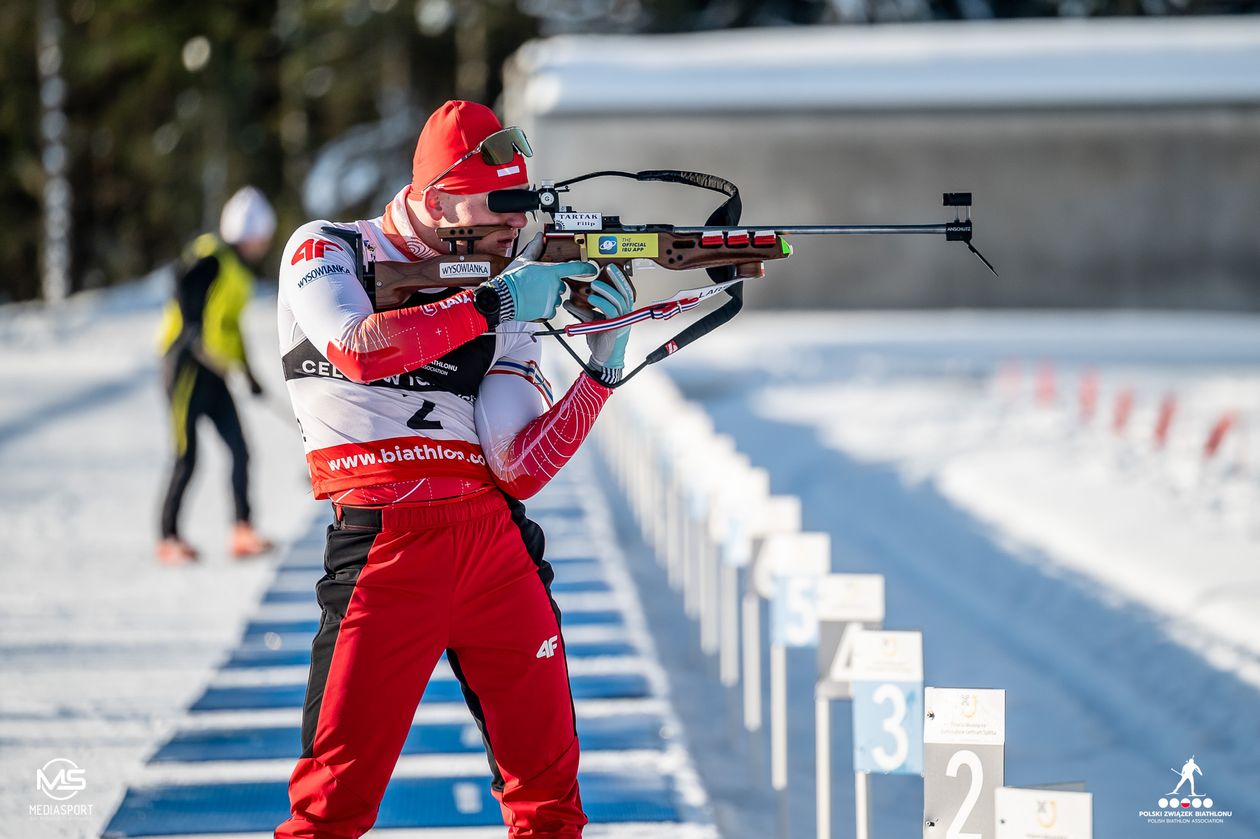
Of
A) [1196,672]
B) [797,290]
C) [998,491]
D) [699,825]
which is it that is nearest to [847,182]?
[797,290]

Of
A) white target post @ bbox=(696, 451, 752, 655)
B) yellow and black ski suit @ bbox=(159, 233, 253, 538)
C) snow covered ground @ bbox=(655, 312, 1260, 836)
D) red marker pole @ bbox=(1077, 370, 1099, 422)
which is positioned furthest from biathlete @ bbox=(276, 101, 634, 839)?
red marker pole @ bbox=(1077, 370, 1099, 422)

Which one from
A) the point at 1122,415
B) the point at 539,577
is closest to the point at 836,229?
the point at 539,577

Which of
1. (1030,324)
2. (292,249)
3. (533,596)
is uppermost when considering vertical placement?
(292,249)

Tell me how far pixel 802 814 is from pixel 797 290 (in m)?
17.5

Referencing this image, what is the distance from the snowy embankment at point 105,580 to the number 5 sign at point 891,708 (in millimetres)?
2318

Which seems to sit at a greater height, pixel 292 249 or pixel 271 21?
pixel 271 21

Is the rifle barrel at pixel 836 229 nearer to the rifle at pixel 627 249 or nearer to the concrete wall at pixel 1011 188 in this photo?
the rifle at pixel 627 249

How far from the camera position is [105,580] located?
7309mm

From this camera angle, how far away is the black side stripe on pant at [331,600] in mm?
2811

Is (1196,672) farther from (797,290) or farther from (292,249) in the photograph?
(797,290)

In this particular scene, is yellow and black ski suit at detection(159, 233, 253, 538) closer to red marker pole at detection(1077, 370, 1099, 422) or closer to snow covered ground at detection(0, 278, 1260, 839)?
snow covered ground at detection(0, 278, 1260, 839)

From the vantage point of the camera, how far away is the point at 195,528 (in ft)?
28.7

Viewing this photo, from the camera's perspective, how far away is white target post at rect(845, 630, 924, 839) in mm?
3404

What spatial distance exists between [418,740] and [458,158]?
2.71 m
